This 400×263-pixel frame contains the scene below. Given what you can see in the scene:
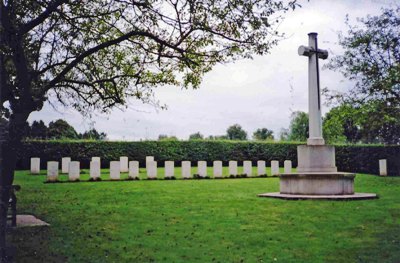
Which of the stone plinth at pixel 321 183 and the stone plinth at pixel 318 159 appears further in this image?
the stone plinth at pixel 318 159

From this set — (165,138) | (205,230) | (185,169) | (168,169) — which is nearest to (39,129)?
(165,138)

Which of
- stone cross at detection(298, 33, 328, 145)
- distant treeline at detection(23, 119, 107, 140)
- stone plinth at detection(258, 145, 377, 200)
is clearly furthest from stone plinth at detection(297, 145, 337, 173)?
distant treeline at detection(23, 119, 107, 140)

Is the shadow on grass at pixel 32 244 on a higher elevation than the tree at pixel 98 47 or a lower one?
lower

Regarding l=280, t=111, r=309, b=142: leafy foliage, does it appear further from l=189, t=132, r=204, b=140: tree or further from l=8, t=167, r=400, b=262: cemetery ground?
l=8, t=167, r=400, b=262: cemetery ground

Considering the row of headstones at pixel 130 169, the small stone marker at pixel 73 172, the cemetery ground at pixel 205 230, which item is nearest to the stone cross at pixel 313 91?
the cemetery ground at pixel 205 230

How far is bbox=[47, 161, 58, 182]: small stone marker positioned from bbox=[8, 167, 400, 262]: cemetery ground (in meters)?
5.07

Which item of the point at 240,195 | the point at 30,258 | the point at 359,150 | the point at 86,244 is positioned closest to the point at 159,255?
the point at 86,244

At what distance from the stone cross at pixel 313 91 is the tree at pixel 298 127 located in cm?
2897

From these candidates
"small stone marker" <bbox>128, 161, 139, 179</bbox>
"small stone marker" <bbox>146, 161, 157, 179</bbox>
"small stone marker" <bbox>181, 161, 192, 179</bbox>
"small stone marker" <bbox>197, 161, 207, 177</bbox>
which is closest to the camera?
"small stone marker" <bbox>128, 161, 139, 179</bbox>

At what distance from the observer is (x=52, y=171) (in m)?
19.7

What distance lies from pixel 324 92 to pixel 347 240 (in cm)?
1960

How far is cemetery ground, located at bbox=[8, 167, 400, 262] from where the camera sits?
7.50m

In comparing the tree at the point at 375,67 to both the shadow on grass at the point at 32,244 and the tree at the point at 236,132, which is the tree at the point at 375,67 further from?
the tree at the point at 236,132

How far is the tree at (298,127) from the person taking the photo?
45.3m
